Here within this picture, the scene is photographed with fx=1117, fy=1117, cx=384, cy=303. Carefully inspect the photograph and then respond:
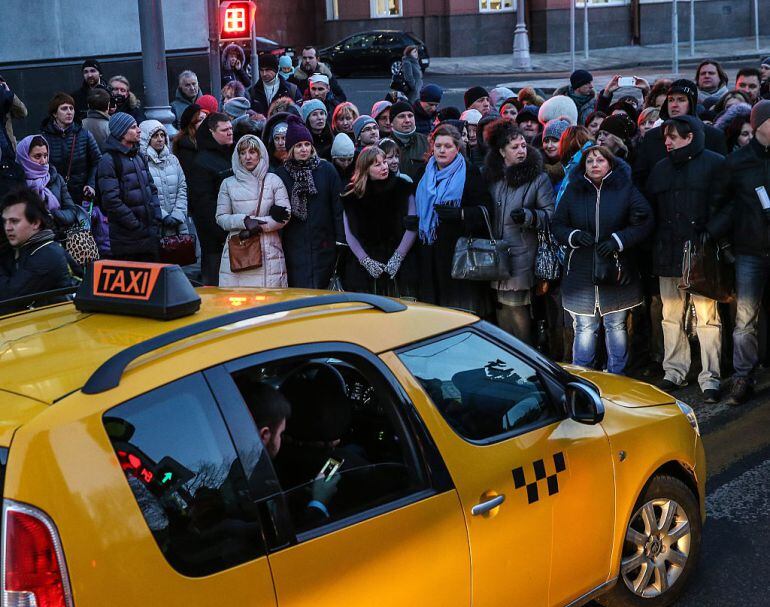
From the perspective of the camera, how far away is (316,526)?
3.38 meters

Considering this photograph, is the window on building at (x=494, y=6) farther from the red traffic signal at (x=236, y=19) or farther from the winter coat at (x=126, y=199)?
the winter coat at (x=126, y=199)

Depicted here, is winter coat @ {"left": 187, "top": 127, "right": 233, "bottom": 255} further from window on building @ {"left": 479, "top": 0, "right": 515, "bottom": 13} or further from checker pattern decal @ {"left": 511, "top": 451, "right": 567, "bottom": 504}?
window on building @ {"left": 479, "top": 0, "right": 515, "bottom": 13}

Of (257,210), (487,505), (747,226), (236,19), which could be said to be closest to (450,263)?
(257,210)

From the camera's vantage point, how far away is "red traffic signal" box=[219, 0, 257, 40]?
46.3ft

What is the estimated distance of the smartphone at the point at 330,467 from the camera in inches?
142

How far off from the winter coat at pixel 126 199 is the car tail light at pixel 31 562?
682 centimetres

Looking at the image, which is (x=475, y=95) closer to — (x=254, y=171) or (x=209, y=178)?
(x=209, y=178)

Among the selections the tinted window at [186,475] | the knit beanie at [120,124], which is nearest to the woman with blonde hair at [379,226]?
the knit beanie at [120,124]

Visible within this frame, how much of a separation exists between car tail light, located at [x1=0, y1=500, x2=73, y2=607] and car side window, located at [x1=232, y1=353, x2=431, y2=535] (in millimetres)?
761

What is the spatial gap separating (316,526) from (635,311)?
6.05 meters

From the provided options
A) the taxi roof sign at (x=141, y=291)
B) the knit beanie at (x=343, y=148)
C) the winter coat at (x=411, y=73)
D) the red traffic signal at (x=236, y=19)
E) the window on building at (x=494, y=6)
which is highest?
the window on building at (x=494, y=6)

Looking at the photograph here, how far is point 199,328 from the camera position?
135 inches

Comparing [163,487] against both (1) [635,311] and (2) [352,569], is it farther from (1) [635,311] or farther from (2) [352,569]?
(1) [635,311]

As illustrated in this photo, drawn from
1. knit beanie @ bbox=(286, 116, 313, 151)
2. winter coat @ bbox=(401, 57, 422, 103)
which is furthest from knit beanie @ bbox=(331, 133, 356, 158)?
winter coat @ bbox=(401, 57, 422, 103)
